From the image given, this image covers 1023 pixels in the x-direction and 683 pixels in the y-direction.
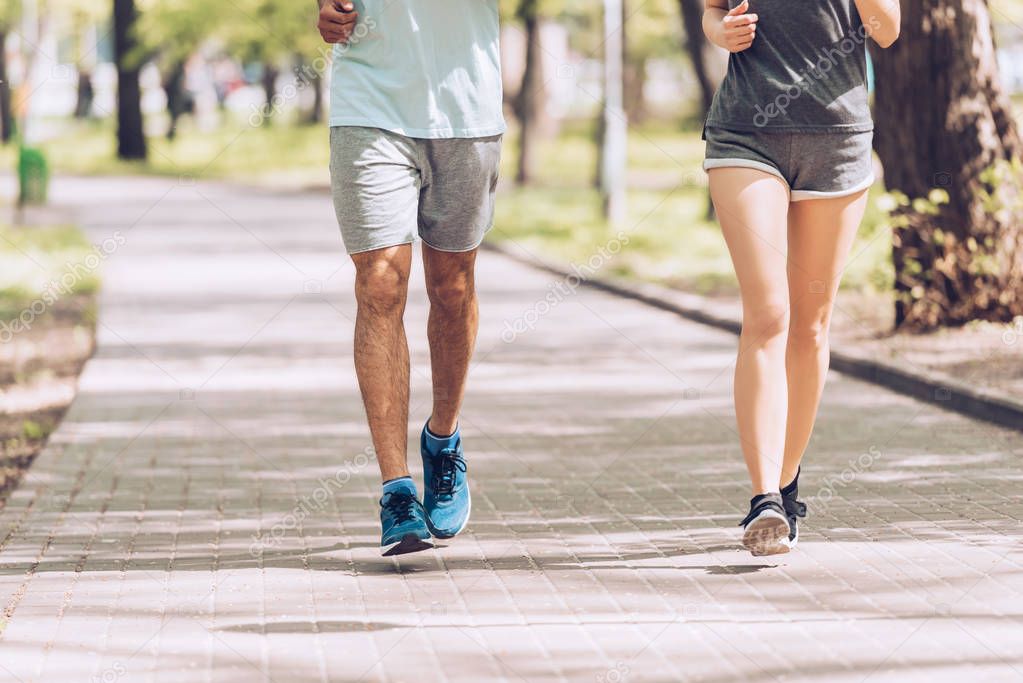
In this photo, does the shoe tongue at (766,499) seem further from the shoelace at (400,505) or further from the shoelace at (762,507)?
the shoelace at (400,505)

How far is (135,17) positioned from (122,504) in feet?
129

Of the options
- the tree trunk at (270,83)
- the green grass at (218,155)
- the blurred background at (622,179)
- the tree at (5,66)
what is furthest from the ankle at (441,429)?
the tree trunk at (270,83)

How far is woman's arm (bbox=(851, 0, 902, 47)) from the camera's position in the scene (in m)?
5.25

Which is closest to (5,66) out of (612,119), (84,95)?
(84,95)

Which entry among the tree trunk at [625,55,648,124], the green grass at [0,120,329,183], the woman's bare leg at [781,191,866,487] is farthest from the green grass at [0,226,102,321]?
the tree trunk at [625,55,648,124]

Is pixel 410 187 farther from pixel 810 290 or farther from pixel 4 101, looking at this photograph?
pixel 4 101

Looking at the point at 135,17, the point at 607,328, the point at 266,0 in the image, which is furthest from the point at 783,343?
the point at 135,17

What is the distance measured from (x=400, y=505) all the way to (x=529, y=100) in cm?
2613

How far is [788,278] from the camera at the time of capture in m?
5.48

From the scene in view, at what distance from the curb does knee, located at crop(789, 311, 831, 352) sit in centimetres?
269

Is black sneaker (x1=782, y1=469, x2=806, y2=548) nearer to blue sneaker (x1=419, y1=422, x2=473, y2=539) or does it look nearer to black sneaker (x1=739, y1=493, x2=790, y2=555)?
black sneaker (x1=739, y1=493, x2=790, y2=555)

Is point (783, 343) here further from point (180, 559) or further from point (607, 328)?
point (607, 328)

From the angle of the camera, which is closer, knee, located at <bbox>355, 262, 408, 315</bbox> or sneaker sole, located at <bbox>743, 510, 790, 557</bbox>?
sneaker sole, located at <bbox>743, 510, 790, 557</bbox>

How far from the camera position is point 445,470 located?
577cm
